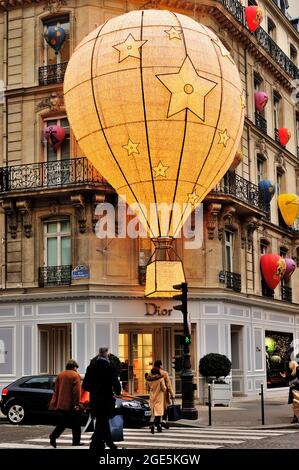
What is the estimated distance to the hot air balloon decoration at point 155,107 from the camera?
23.8m

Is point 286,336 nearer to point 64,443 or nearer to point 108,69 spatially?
point 108,69

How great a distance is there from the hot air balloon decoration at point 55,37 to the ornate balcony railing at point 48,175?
4.15 m

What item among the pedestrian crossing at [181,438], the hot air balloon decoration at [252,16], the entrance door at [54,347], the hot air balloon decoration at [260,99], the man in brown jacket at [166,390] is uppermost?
the hot air balloon decoration at [252,16]

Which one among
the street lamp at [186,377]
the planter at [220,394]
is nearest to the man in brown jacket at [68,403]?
the street lamp at [186,377]

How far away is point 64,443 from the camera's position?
16.2 metres

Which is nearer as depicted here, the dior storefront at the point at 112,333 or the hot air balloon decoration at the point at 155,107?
the hot air balloon decoration at the point at 155,107

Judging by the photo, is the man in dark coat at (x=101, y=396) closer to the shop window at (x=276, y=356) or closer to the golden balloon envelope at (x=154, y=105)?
the golden balloon envelope at (x=154, y=105)

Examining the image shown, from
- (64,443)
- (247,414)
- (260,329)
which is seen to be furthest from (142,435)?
(260,329)

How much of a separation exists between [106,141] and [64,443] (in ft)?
35.5

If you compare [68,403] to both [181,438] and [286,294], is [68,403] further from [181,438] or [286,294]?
[286,294]

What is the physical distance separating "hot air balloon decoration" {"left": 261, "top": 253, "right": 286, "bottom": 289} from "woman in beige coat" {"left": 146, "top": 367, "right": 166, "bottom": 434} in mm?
15217

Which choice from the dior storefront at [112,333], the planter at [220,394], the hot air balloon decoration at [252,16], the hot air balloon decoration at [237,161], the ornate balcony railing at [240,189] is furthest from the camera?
the hot air balloon decoration at [252,16]

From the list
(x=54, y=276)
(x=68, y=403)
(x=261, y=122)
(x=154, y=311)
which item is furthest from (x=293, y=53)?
(x=68, y=403)

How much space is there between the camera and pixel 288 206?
121ft
